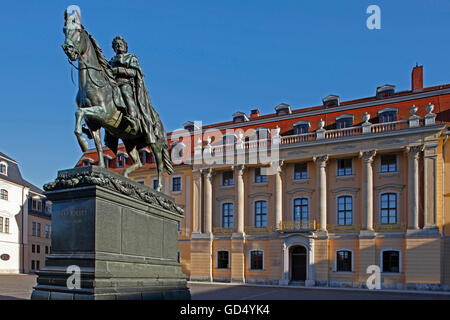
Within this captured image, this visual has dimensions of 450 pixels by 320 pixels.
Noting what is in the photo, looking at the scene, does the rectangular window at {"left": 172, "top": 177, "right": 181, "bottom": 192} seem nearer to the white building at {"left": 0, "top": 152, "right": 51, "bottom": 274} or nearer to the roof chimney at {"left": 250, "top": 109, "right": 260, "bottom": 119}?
the roof chimney at {"left": 250, "top": 109, "right": 260, "bottom": 119}

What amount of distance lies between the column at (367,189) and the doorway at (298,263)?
6.00m

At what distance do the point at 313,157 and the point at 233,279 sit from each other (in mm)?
13684

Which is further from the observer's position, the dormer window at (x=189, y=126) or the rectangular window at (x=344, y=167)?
the dormer window at (x=189, y=126)

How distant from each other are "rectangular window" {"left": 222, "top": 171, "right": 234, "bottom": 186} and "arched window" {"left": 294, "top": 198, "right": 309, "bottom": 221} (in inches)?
270

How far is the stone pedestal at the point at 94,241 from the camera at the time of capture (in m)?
7.07

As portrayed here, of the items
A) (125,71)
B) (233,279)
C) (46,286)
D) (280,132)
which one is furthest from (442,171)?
(46,286)

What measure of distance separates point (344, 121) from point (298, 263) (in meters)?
13.5

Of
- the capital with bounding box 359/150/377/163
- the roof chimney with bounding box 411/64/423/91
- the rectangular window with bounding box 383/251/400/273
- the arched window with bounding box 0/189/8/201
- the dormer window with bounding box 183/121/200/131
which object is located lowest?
the rectangular window with bounding box 383/251/400/273

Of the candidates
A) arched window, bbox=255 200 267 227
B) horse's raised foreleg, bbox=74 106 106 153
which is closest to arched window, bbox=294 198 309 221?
arched window, bbox=255 200 267 227

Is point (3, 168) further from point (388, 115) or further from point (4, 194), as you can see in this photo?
point (388, 115)

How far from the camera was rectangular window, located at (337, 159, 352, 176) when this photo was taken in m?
37.7

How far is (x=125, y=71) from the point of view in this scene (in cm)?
941

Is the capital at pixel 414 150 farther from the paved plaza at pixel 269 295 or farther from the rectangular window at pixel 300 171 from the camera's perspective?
the paved plaza at pixel 269 295

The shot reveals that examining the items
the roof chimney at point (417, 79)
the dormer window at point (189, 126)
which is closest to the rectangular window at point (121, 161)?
the dormer window at point (189, 126)
